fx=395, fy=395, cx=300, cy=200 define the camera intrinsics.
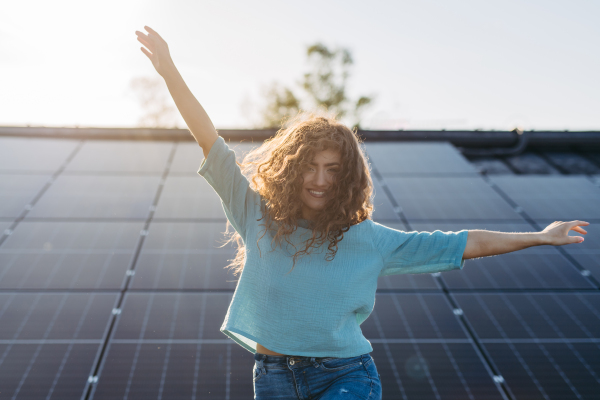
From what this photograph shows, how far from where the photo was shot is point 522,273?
539 cm

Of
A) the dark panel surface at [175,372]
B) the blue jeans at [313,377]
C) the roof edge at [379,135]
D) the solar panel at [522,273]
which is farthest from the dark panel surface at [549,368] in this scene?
the roof edge at [379,135]

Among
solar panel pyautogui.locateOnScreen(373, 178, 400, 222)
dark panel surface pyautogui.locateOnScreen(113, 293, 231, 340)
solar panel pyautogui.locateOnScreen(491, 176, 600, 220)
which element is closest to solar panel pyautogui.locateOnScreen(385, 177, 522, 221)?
solar panel pyautogui.locateOnScreen(373, 178, 400, 222)

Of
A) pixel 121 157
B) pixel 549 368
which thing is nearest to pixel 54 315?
pixel 121 157

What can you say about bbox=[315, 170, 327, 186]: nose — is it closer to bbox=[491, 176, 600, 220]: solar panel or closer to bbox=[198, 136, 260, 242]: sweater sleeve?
bbox=[198, 136, 260, 242]: sweater sleeve

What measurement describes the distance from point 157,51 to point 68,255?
3.59 m

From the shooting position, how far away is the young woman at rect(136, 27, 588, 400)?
2.41 meters

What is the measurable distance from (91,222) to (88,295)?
1524mm

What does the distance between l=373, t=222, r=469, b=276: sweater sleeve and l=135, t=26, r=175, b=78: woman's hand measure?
1767 millimetres

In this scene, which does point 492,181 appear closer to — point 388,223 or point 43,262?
point 388,223

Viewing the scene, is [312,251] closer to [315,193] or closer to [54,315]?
[315,193]

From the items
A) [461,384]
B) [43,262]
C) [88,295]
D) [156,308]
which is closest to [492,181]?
[461,384]

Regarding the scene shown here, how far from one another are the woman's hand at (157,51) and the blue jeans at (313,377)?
6.53 ft

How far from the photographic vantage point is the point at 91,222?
567cm

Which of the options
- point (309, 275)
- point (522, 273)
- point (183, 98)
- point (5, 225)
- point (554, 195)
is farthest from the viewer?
point (554, 195)
